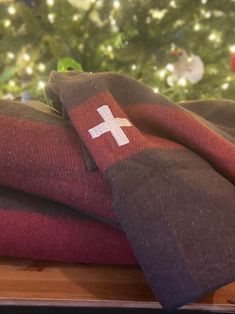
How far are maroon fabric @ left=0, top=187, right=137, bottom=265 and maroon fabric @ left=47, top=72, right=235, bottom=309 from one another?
56 millimetres

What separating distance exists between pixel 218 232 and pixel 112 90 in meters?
0.19

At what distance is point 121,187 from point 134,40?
3.12 feet

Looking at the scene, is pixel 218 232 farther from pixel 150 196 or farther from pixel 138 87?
pixel 138 87

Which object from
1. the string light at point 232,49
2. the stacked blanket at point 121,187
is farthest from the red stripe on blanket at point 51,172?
the string light at point 232,49

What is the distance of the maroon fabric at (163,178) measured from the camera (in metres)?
0.33

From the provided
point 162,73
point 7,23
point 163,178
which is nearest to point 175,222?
point 163,178

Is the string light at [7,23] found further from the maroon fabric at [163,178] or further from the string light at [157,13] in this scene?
the maroon fabric at [163,178]

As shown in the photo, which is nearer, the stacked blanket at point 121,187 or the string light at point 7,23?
the stacked blanket at point 121,187

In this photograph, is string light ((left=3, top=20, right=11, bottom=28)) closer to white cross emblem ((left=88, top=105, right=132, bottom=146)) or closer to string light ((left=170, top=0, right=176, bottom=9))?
string light ((left=170, top=0, right=176, bottom=9))

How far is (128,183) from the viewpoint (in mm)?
368

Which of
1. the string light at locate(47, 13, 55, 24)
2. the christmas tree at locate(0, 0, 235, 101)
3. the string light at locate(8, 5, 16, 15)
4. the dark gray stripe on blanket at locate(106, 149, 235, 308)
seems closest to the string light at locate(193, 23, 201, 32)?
the christmas tree at locate(0, 0, 235, 101)

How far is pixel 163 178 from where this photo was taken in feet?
1.23

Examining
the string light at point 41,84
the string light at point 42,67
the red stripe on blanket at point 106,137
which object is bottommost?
the string light at point 41,84

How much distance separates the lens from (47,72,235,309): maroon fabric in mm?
335
